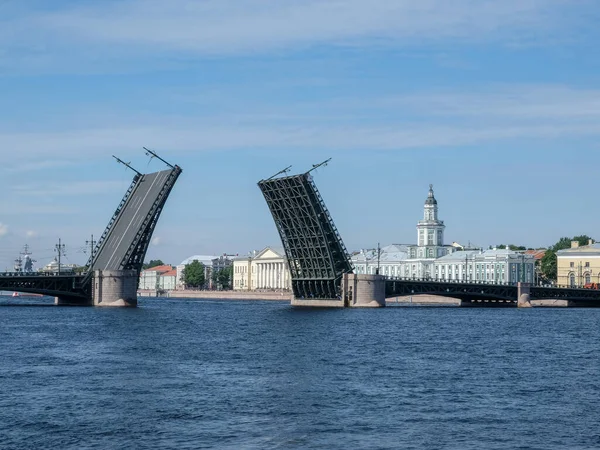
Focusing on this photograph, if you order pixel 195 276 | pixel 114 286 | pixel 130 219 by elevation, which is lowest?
pixel 114 286

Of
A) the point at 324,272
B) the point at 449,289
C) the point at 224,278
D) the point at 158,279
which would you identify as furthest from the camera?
the point at 158,279

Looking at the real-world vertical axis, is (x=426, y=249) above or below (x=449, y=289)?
above

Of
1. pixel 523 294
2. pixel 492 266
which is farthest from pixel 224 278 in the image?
pixel 523 294

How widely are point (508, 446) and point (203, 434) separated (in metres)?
4.80

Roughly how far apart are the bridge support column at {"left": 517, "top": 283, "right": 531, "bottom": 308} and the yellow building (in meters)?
25.3

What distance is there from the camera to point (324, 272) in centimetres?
6531

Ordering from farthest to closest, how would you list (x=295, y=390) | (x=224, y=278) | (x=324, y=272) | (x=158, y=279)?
(x=158, y=279) < (x=224, y=278) < (x=324, y=272) < (x=295, y=390)

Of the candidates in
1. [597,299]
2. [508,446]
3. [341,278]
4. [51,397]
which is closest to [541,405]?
[508,446]

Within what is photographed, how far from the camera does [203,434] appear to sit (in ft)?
61.0

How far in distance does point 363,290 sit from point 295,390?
1721 inches

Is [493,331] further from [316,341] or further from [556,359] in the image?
[556,359]

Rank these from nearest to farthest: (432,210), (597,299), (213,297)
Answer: (597,299) < (432,210) < (213,297)

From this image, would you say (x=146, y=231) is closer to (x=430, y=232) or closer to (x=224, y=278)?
(x=430, y=232)

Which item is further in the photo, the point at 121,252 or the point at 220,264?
the point at 220,264
